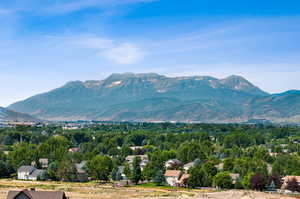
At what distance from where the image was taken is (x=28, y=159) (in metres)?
106

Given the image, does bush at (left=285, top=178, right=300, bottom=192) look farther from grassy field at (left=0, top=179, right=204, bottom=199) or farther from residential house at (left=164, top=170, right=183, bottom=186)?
residential house at (left=164, top=170, right=183, bottom=186)

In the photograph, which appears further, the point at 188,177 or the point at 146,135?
the point at 146,135

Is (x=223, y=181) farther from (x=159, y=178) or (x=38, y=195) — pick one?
(x=38, y=195)

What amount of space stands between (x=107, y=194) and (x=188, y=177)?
22.1 meters

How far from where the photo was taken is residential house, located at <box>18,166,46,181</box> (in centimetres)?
9388

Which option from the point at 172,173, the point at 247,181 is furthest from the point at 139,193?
the point at 172,173

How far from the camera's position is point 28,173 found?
9494cm

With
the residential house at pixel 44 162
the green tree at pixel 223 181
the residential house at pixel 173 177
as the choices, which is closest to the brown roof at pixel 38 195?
the green tree at pixel 223 181

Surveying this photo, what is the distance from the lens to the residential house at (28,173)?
93875 millimetres

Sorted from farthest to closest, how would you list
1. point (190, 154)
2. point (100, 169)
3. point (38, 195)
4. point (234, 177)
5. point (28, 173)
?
point (190, 154), point (28, 173), point (100, 169), point (234, 177), point (38, 195)

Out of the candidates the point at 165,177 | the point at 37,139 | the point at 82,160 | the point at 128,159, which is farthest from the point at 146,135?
the point at 165,177

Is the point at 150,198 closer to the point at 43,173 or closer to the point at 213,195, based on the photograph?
the point at 213,195

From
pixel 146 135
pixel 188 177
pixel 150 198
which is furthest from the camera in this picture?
pixel 146 135

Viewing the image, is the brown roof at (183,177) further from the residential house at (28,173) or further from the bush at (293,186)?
the residential house at (28,173)
